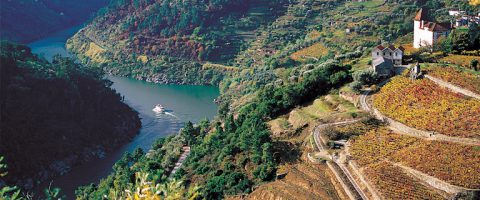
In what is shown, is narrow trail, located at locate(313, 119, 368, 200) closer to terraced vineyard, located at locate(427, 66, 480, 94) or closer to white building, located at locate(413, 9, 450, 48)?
terraced vineyard, located at locate(427, 66, 480, 94)

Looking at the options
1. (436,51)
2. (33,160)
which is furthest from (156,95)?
(436,51)

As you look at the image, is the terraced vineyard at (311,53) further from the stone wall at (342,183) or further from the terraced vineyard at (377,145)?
the stone wall at (342,183)

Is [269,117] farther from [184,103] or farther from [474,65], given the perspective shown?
[184,103]

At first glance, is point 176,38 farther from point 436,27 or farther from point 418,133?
point 418,133

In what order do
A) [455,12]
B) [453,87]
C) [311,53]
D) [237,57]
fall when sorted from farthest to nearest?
[237,57]
[311,53]
[455,12]
[453,87]

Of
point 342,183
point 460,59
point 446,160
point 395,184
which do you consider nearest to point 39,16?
point 460,59

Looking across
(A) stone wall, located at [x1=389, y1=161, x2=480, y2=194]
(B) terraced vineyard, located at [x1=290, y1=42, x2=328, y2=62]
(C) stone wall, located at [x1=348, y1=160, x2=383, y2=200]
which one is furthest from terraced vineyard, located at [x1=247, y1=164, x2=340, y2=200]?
(B) terraced vineyard, located at [x1=290, y1=42, x2=328, y2=62]
